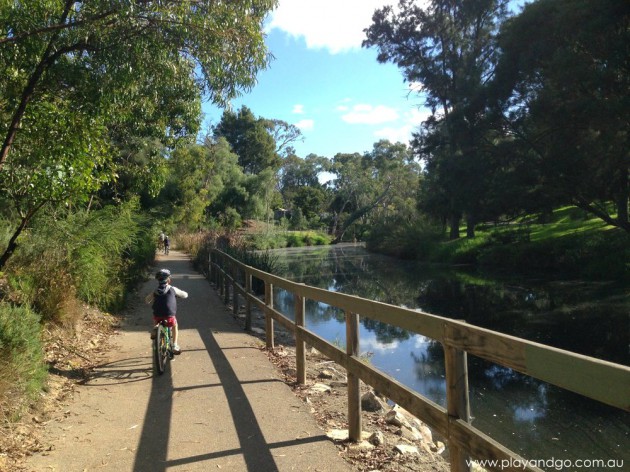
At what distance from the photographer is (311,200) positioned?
92.5m

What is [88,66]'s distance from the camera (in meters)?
6.94

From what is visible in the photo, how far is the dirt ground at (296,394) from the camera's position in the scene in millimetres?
4262

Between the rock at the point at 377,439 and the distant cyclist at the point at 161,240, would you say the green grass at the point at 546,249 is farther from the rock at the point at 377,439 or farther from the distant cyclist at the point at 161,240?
the rock at the point at 377,439

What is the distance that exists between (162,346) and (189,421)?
1.91m

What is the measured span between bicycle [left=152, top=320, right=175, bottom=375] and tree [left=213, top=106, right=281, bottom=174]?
2645 inches

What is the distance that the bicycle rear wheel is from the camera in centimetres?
650

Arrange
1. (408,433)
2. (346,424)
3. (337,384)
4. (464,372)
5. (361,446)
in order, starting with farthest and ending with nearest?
1. (337,384)
2. (408,433)
3. (346,424)
4. (361,446)
5. (464,372)

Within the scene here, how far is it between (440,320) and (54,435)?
3.57 meters

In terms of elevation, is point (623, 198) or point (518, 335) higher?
point (623, 198)

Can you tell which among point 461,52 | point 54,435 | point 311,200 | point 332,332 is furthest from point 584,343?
point 311,200

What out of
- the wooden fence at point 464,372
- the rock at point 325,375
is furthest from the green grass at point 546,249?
the wooden fence at point 464,372

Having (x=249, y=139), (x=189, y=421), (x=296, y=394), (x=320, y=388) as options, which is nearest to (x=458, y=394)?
(x=189, y=421)

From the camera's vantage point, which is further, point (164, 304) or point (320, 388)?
point (164, 304)

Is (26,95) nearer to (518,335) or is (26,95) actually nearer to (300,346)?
(300,346)
